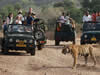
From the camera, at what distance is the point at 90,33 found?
19047 mm

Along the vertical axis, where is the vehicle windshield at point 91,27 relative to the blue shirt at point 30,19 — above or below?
below

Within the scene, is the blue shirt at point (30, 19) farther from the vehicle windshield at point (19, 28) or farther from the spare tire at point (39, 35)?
the vehicle windshield at point (19, 28)

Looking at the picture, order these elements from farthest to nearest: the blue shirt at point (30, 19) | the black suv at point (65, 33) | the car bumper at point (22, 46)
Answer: the black suv at point (65, 33) < the blue shirt at point (30, 19) < the car bumper at point (22, 46)

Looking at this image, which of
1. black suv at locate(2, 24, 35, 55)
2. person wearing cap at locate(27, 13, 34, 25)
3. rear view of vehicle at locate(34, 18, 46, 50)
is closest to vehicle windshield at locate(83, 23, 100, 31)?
rear view of vehicle at locate(34, 18, 46, 50)

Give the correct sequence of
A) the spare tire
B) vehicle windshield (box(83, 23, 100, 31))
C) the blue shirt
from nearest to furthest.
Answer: the spare tire
the blue shirt
vehicle windshield (box(83, 23, 100, 31))

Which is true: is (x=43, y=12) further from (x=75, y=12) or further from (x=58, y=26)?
(x=58, y=26)

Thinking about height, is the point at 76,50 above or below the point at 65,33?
above

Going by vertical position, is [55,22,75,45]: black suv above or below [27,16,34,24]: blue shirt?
below

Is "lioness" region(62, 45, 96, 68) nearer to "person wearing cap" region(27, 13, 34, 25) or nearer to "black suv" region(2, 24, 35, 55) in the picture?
"black suv" region(2, 24, 35, 55)

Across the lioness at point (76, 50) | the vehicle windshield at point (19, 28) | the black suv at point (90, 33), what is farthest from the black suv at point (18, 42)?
the black suv at point (90, 33)

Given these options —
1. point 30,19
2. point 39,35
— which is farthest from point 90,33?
point 30,19

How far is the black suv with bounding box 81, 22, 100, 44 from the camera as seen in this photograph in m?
18.9

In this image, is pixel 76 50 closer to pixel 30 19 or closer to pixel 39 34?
pixel 39 34

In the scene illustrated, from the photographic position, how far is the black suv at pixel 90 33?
18875 millimetres
